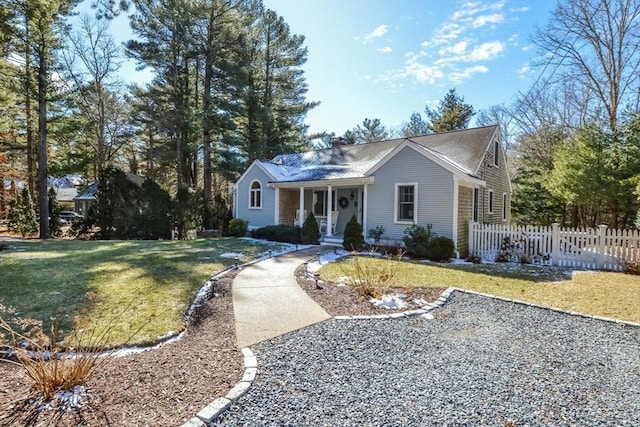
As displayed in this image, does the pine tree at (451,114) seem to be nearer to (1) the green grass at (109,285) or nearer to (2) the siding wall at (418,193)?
(2) the siding wall at (418,193)

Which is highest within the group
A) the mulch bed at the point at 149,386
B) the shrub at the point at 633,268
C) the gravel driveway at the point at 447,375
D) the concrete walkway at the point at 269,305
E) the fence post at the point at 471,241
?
the fence post at the point at 471,241

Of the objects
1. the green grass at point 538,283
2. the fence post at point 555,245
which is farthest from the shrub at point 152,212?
the fence post at point 555,245

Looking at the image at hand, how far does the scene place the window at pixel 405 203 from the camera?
40.6 feet

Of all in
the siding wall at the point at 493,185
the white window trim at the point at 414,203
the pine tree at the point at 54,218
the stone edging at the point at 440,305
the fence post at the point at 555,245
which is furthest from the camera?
the pine tree at the point at 54,218

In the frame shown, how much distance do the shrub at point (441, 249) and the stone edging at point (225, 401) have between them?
8.63 meters

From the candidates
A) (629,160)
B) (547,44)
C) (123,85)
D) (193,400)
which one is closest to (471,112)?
(547,44)

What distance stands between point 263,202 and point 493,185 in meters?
11.0

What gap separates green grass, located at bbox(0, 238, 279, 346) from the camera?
4.71m

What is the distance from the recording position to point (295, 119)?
29219 mm

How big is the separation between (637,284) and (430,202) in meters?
5.77

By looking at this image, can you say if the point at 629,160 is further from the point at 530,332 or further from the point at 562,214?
the point at 530,332

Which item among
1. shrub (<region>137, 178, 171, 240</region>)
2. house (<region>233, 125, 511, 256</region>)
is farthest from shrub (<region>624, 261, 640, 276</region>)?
shrub (<region>137, 178, 171, 240</region>)

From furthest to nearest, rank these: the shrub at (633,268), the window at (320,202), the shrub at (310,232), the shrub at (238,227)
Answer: the window at (320,202) < the shrub at (238,227) < the shrub at (310,232) < the shrub at (633,268)

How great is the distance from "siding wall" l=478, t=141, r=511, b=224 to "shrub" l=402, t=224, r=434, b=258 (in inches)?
153
